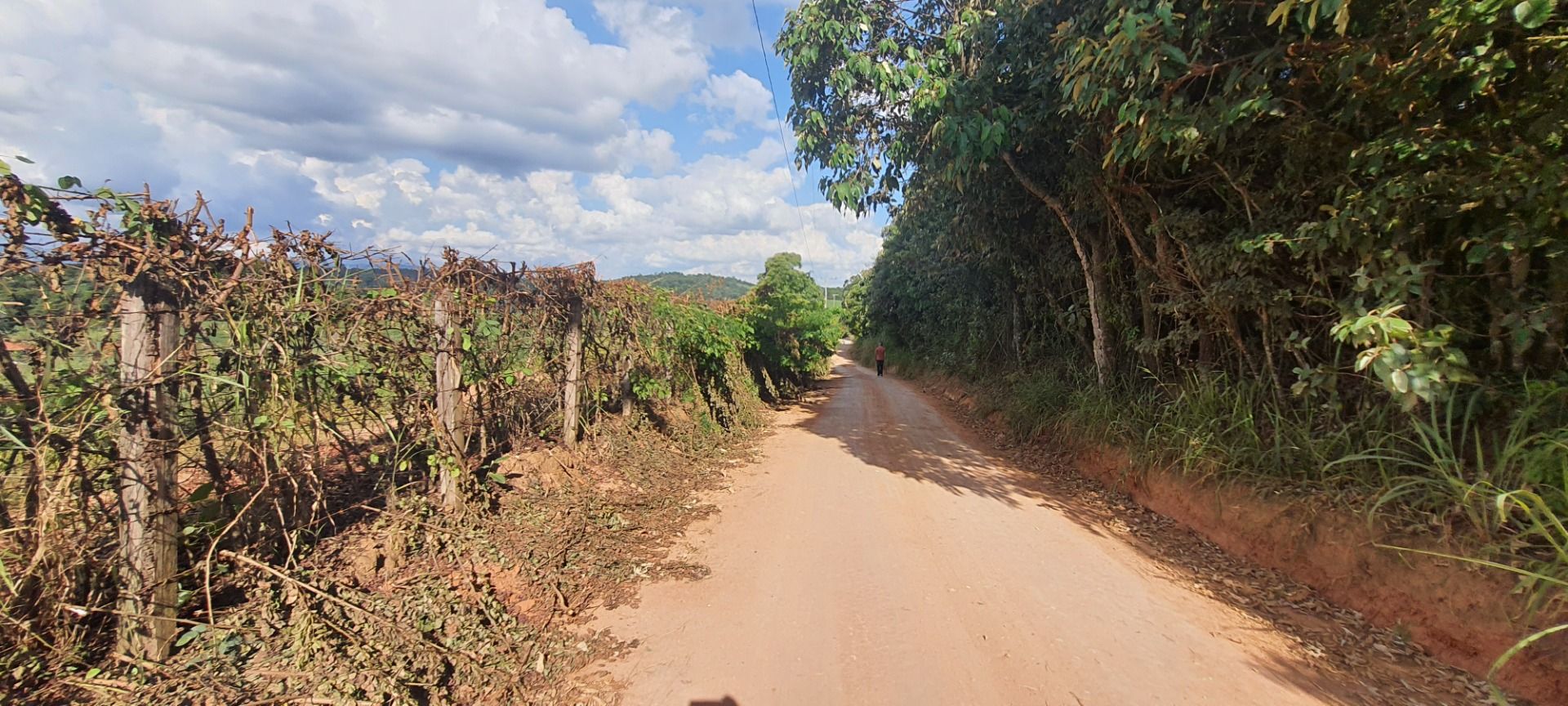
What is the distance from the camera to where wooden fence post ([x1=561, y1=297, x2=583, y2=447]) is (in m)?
5.90

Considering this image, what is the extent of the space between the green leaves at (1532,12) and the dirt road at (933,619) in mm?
3309

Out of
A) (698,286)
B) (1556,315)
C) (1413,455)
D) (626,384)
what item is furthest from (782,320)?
(1556,315)

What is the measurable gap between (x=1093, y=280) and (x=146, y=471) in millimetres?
8474

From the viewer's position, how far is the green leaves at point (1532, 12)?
2.78m

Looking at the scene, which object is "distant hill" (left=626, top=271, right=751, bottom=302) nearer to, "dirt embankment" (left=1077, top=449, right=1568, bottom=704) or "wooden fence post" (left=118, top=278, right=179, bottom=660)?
"wooden fence post" (left=118, top=278, right=179, bottom=660)

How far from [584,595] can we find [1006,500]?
3.98 metres

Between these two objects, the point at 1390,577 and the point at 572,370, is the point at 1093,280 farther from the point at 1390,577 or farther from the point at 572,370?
the point at 572,370

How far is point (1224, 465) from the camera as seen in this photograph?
16.1 feet

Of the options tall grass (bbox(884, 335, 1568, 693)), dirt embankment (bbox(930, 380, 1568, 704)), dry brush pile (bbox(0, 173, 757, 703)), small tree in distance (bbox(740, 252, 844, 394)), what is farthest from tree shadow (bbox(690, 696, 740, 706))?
small tree in distance (bbox(740, 252, 844, 394))

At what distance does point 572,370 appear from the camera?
5.96 metres

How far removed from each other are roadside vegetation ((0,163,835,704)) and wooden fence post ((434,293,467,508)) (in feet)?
0.05

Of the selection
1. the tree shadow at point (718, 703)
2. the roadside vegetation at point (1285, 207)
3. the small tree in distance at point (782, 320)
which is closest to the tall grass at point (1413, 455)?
the roadside vegetation at point (1285, 207)

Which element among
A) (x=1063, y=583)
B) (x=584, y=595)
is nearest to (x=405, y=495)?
(x=584, y=595)

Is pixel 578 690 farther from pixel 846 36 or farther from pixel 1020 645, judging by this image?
pixel 846 36
